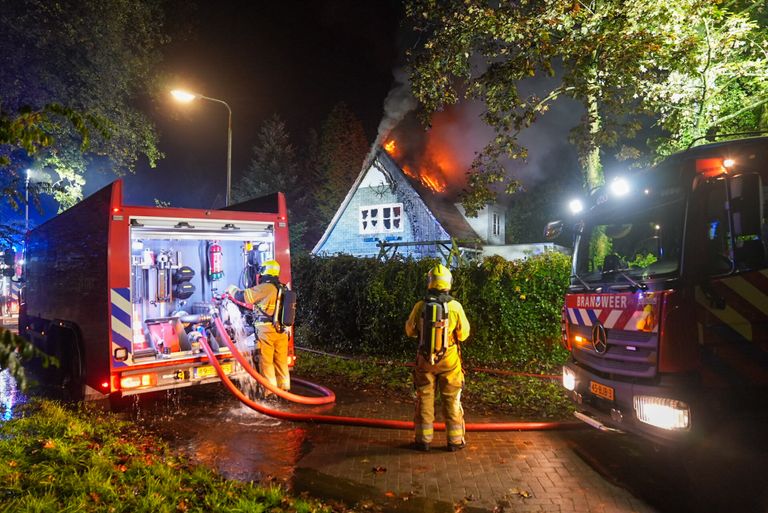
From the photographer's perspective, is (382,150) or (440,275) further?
(382,150)

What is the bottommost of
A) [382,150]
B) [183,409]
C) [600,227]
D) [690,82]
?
[183,409]

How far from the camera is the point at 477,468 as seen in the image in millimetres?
4891

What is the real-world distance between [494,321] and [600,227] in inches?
192

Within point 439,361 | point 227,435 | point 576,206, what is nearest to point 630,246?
point 576,206

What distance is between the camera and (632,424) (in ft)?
13.6

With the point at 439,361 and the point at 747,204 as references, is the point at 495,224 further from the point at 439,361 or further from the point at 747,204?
the point at 747,204

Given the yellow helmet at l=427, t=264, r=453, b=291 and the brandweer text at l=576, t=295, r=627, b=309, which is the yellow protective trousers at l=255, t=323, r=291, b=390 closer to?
the yellow helmet at l=427, t=264, r=453, b=291

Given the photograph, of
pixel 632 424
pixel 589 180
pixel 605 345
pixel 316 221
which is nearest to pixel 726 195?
pixel 605 345

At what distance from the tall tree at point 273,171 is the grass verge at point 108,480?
40.0 m

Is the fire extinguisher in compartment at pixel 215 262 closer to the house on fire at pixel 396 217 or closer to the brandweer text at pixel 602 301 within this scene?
the brandweer text at pixel 602 301

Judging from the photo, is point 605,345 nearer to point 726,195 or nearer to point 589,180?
point 726,195

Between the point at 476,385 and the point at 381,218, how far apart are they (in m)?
15.5

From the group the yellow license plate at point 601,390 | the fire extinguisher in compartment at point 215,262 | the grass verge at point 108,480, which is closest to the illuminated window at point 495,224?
the fire extinguisher in compartment at point 215,262

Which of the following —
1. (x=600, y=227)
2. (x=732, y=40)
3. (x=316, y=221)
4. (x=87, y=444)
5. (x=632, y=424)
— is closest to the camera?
(x=632, y=424)
